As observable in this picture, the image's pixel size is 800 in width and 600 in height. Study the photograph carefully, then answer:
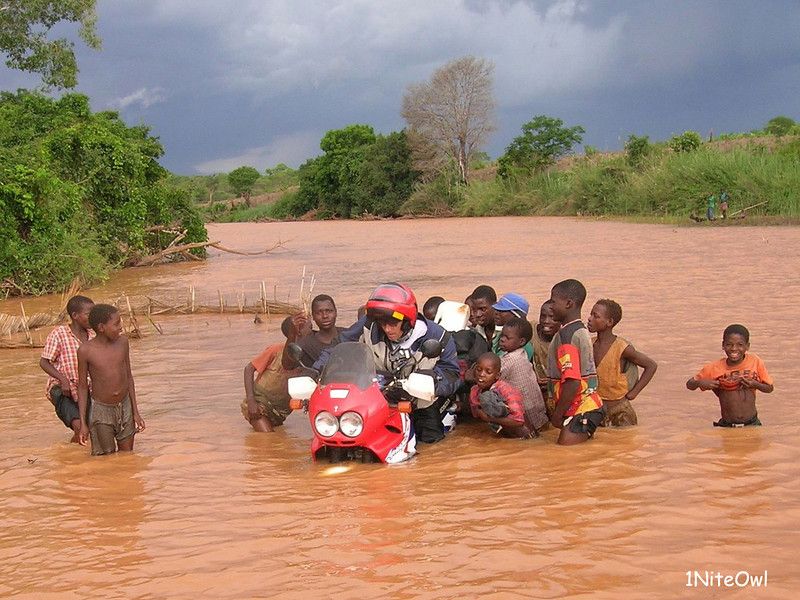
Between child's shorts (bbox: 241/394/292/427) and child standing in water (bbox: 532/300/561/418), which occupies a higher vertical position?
child standing in water (bbox: 532/300/561/418)

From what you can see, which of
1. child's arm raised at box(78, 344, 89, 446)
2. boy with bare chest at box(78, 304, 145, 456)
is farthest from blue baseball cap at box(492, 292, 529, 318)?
child's arm raised at box(78, 344, 89, 446)

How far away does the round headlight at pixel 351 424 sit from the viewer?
18.4 feet

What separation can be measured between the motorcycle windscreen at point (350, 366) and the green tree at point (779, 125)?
5234cm

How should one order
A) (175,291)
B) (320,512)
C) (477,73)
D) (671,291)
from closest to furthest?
(320,512) < (671,291) < (175,291) < (477,73)

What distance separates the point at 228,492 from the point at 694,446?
10.1 feet

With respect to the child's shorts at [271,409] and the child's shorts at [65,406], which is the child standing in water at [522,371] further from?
the child's shorts at [65,406]

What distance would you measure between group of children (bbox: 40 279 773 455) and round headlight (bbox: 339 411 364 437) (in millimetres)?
730

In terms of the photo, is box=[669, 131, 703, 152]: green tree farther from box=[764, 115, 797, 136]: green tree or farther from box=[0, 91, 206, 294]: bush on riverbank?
box=[0, 91, 206, 294]: bush on riverbank

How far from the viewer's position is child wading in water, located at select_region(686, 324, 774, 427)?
6.49 metres

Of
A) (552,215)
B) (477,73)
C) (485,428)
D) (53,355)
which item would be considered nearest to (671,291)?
(485,428)

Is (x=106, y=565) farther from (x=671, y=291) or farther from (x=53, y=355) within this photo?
(x=671, y=291)

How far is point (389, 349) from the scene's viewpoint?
6324 millimetres

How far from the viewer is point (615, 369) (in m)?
6.81
